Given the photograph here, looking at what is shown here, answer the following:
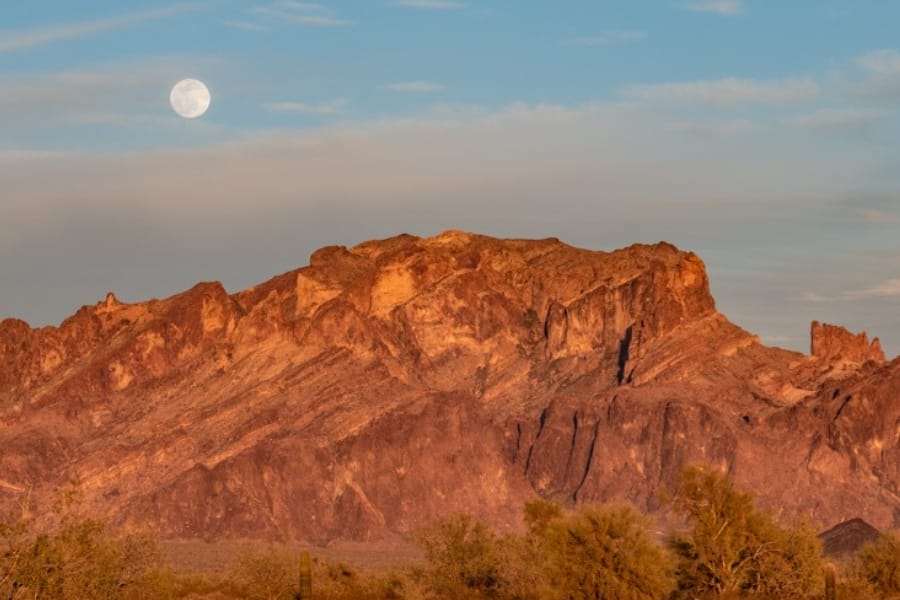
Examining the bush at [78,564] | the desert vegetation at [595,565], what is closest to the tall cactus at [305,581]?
the desert vegetation at [595,565]

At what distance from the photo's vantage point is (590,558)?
106 meters

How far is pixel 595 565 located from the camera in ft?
344

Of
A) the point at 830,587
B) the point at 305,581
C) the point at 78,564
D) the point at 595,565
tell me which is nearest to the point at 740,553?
the point at 595,565

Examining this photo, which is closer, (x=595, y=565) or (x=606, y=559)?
(x=595, y=565)

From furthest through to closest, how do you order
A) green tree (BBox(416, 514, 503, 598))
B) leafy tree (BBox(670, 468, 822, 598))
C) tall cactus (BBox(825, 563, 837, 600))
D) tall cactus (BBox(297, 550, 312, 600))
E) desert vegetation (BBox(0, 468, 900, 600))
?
green tree (BBox(416, 514, 503, 598))
leafy tree (BBox(670, 468, 822, 598))
desert vegetation (BBox(0, 468, 900, 600))
tall cactus (BBox(825, 563, 837, 600))
tall cactus (BBox(297, 550, 312, 600))

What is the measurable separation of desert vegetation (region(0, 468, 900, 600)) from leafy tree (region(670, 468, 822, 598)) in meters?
0.05

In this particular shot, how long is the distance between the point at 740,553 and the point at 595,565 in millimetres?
8633

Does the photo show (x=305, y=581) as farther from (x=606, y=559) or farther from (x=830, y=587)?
(x=830, y=587)

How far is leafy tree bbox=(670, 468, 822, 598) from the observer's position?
353 feet

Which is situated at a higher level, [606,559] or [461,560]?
[606,559]

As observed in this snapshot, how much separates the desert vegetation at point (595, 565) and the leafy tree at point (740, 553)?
5 cm

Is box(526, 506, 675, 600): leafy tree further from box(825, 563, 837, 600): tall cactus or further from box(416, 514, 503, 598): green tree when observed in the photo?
box(416, 514, 503, 598): green tree

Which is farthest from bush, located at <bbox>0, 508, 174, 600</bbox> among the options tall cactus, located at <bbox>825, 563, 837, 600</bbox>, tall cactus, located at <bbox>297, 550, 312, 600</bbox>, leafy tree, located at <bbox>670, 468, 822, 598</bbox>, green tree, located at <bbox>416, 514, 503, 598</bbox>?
tall cactus, located at <bbox>825, 563, 837, 600</bbox>

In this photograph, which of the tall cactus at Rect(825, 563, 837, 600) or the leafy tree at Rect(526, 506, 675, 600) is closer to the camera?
the tall cactus at Rect(825, 563, 837, 600)
